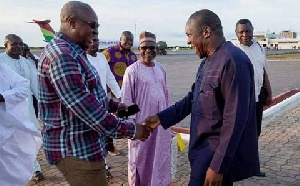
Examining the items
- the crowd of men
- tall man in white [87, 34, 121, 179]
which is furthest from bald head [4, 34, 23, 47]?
the crowd of men

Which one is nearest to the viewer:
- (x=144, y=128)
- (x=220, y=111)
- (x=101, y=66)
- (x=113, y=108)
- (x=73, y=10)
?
(x=73, y=10)

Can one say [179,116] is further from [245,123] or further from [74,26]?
[74,26]

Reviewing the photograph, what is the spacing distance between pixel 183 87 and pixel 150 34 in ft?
35.4

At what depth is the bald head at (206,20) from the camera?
250cm

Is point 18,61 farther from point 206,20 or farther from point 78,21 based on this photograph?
point 206,20

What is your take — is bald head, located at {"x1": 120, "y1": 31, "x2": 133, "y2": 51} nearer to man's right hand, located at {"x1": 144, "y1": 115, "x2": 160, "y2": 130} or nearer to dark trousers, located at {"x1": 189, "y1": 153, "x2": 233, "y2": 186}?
man's right hand, located at {"x1": 144, "y1": 115, "x2": 160, "y2": 130}

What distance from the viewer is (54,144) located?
239 centimetres

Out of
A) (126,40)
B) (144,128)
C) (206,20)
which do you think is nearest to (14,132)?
(144,128)

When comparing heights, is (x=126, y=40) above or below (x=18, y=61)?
above

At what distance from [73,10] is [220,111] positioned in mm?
1163

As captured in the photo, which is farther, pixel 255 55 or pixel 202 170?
pixel 255 55

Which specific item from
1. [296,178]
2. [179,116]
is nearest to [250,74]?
[179,116]

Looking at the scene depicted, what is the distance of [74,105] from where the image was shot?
224cm

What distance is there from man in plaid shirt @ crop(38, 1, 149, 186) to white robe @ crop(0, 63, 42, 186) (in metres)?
1.09
